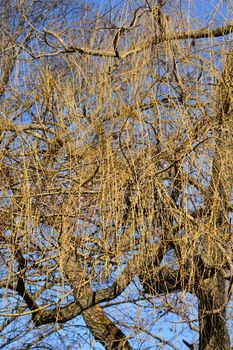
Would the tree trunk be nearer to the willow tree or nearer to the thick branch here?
the willow tree

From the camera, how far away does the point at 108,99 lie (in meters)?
3.31

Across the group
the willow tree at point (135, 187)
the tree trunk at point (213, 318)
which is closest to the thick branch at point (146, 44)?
the willow tree at point (135, 187)

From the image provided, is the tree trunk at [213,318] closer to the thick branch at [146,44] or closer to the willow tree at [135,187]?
the willow tree at [135,187]

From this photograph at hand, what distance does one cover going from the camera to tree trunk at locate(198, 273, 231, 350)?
3.29 metres

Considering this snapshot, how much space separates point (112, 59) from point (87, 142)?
2.82ft

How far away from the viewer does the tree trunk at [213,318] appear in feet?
10.8

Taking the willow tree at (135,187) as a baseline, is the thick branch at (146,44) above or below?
above

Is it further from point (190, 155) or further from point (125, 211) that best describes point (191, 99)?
point (125, 211)

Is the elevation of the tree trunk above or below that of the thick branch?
below

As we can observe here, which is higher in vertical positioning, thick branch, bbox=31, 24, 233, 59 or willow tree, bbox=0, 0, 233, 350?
thick branch, bbox=31, 24, 233, 59

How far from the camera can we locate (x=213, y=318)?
135 inches

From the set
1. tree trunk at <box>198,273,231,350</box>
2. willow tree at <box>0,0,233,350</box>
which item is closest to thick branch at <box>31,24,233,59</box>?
willow tree at <box>0,0,233,350</box>

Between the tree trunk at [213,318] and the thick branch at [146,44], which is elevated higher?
the thick branch at [146,44]

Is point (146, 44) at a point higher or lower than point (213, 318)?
higher
